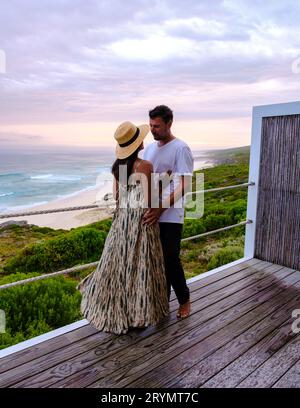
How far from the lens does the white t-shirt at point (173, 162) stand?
184 cm

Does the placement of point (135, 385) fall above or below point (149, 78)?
below

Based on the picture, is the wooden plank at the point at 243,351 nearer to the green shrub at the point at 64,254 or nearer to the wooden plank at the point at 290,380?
the wooden plank at the point at 290,380

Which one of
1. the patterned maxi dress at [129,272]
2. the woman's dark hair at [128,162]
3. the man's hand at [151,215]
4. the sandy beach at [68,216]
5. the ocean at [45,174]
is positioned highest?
the woman's dark hair at [128,162]

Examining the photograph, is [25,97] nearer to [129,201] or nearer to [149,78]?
[149,78]

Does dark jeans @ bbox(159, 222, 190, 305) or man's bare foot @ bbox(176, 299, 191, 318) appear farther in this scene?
man's bare foot @ bbox(176, 299, 191, 318)

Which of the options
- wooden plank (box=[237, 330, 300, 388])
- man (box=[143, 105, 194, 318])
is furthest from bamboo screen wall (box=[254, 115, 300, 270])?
man (box=[143, 105, 194, 318])

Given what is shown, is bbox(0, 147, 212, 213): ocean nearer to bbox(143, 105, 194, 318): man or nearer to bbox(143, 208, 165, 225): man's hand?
bbox(143, 105, 194, 318): man

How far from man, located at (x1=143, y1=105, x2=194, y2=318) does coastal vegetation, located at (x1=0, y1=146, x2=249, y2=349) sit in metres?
1.37

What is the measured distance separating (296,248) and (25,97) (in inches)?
299

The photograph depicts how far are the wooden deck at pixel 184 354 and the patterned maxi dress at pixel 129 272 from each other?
105mm

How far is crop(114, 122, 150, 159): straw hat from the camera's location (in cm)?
178

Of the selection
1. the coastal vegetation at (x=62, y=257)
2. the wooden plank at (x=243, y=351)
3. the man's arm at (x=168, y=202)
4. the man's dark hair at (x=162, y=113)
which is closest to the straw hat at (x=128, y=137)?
the man's dark hair at (x=162, y=113)
